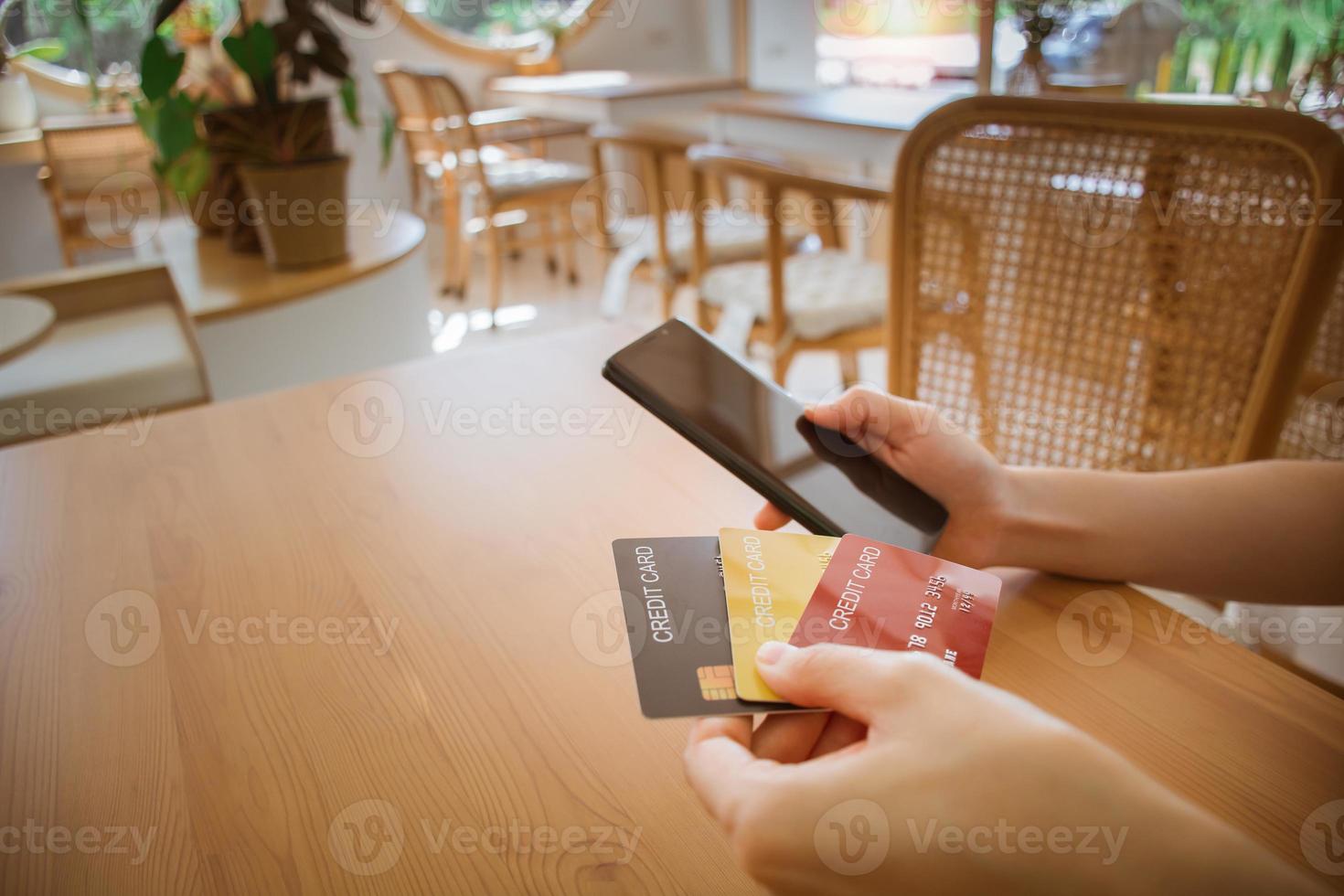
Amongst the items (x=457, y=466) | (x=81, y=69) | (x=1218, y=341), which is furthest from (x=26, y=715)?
(x=81, y=69)

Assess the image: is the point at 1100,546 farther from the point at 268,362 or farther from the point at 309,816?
the point at 268,362

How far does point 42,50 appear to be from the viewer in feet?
12.6

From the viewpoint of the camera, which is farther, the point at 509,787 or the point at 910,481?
the point at 910,481

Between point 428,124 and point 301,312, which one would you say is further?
point 428,124

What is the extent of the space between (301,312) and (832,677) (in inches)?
62.0

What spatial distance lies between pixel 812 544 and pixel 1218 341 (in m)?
0.66

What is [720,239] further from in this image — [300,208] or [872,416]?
[872,416]

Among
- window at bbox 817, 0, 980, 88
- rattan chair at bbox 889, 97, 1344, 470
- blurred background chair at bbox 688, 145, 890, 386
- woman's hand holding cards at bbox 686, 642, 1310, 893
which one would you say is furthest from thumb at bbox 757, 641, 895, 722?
window at bbox 817, 0, 980, 88

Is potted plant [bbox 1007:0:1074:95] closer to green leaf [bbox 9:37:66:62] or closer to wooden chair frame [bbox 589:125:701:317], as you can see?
wooden chair frame [bbox 589:125:701:317]

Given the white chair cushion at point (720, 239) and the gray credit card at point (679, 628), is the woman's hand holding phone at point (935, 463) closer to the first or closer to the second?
the gray credit card at point (679, 628)

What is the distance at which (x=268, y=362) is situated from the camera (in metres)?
1.73

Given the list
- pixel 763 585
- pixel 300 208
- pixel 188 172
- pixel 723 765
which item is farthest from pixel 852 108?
pixel 723 765

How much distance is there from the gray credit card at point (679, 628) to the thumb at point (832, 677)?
0.6 inches

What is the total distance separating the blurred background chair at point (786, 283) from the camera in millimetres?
1668
